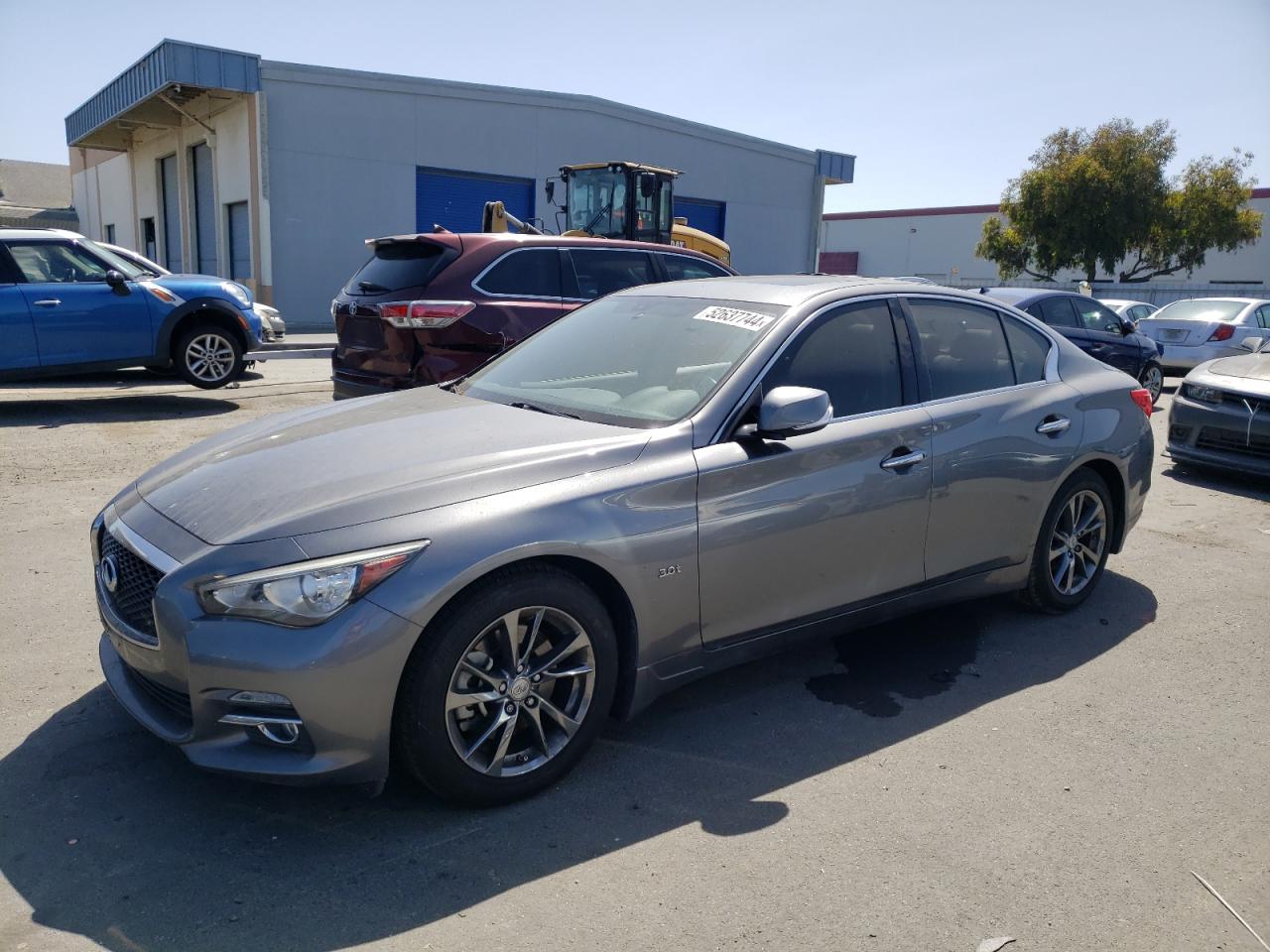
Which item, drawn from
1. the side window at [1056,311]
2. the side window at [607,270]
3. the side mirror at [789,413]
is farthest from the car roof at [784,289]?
the side window at [1056,311]

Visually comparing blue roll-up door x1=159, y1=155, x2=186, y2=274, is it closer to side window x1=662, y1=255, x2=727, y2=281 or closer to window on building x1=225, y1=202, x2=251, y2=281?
window on building x1=225, y1=202, x2=251, y2=281

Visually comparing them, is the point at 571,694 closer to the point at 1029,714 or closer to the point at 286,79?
the point at 1029,714

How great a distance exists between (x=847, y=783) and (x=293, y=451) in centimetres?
222

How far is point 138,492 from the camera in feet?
11.4

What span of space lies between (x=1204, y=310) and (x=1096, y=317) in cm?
569

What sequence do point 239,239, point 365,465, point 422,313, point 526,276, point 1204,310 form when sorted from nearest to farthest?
point 365,465 → point 422,313 → point 526,276 → point 1204,310 → point 239,239

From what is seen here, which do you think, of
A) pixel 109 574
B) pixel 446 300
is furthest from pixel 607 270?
pixel 109 574

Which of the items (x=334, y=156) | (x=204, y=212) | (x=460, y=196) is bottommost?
(x=204, y=212)

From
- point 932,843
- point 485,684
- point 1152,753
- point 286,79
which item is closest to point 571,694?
point 485,684

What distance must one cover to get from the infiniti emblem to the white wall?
5040 centimetres

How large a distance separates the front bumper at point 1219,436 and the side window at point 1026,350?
439cm

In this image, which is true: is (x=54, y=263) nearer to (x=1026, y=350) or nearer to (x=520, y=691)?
(x=520, y=691)

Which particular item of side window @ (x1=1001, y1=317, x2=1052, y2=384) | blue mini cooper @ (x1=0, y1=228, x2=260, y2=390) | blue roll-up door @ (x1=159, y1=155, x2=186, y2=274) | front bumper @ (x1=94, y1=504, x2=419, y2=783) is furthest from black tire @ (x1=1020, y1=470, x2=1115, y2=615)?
blue roll-up door @ (x1=159, y1=155, x2=186, y2=274)

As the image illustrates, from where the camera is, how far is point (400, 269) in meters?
7.91
